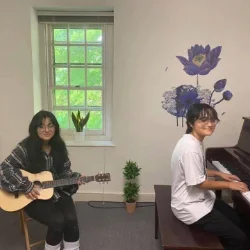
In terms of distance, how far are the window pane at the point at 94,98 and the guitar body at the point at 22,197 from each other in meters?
1.22

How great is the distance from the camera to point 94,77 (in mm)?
2955

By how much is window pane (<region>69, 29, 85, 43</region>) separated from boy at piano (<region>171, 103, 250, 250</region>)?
1.71 metres

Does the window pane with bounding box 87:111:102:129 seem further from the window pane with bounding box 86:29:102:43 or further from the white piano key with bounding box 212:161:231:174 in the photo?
the white piano key with bounding box 212:161:231:174

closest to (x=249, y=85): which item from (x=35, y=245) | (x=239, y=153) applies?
(x=239, y=153)

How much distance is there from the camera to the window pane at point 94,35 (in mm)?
2869

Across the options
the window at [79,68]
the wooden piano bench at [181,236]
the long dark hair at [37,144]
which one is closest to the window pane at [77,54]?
the window at [79,68]

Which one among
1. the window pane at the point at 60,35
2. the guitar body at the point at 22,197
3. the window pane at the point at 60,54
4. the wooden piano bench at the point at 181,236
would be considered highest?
the window pane at the point at 60,35

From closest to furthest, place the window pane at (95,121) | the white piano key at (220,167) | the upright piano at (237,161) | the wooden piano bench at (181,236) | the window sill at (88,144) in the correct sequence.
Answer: the wooden piano bench at (181,236) < the upright piano at (237,161) < the white piano key at (220,167) < the window sill at (88,144) < the window pane at (95,121)

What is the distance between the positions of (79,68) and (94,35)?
1.26 feet

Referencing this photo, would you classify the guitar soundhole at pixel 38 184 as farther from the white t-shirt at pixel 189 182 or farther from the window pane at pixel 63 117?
→ the window pane at pixel 63 117

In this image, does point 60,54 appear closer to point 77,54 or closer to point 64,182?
point 77,54

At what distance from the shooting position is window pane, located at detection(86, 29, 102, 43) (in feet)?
9.41

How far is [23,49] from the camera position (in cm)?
262

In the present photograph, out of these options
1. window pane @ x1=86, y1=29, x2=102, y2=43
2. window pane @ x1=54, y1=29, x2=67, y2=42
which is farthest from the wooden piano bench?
window pane @ x1=54, y1=29, x2=67, y2=42
